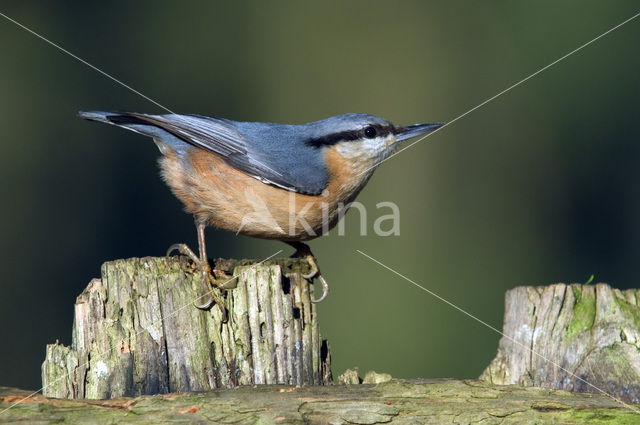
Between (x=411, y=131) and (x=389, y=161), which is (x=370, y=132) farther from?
(x=389, y=161)

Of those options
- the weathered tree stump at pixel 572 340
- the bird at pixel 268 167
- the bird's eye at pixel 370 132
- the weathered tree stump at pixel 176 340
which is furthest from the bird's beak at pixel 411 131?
the weathered tree stump at pixel 176 340

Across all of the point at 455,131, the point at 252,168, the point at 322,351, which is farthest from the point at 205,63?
the point at 322,351

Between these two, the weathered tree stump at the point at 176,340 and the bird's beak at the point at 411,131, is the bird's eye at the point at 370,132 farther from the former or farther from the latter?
the weathered tree stump at the point at 176,340

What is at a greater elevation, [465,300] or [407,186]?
[407,186]

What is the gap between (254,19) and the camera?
7.08 meters

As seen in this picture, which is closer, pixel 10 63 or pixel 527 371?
pixel 527 371

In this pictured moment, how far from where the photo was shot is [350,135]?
386 centimetres

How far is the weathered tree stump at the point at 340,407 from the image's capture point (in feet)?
5.71

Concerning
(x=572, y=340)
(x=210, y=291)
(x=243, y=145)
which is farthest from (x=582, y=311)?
(x=243, y=145)

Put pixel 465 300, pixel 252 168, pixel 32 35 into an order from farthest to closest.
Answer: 1. pixel 32 35
2. pixel 465 300
3. pixel 252 168

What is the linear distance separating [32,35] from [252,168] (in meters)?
3.76

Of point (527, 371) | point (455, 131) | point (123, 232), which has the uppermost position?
point (455, 131)

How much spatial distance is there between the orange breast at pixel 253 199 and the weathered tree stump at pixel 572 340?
1.14m

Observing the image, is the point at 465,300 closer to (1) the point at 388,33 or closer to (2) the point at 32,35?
(1) the point at 388,33
